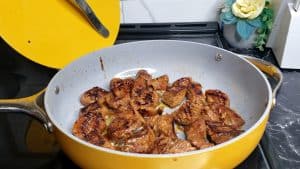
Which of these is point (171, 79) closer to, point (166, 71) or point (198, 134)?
point (166, 71)

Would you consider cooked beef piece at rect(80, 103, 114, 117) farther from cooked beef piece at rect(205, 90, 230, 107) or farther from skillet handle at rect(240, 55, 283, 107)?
skillet handle at rect(240, 55, 283, 107)

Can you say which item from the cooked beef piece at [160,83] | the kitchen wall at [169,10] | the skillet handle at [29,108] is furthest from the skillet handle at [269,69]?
the skillet handle at [29,108]

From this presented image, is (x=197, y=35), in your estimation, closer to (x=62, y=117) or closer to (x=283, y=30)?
(x=283, y=30)

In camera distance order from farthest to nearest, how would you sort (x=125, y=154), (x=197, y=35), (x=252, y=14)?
(x=197, y=35)
(x=252, y=14)
(x=125, y=154)

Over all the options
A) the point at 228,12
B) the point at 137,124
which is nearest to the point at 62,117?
the point at 137,124

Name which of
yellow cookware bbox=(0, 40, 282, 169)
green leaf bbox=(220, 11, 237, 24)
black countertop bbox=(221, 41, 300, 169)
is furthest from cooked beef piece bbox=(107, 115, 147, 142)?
green leaf bbox=(220, 11, 237, 24)

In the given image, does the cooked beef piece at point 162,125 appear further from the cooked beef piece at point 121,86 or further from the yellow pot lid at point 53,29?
the yellow pot lid at point 53,29
